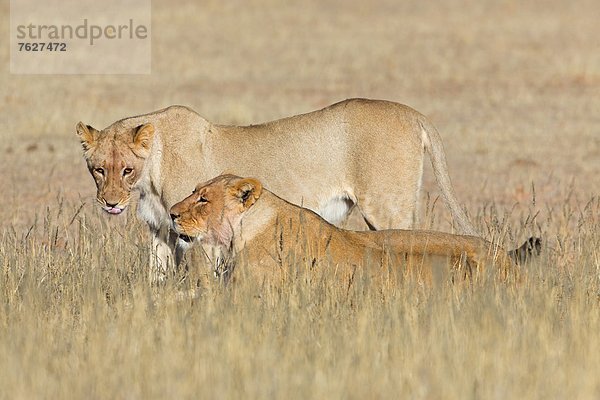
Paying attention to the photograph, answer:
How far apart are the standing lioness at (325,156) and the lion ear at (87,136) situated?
130 mm

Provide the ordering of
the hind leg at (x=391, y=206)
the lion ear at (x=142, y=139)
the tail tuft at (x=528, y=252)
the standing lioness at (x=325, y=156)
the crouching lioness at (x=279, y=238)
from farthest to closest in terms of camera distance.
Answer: the hind leg at (x=391, y=206), the standing lioness at (x=325, y=156), the lion ear at (x=142, y=139), the tail tuft at (x=528, y=252), the crouching lioness at (x=279, y=238)

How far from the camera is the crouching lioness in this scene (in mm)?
6227

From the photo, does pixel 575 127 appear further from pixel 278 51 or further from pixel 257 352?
pixel 257 352

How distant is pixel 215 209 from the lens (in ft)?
21.0

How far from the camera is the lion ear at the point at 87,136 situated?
6.98 meters

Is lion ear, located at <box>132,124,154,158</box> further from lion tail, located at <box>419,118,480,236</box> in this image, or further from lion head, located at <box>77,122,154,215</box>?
lion tail, located at <box>419,118,480,236</box>

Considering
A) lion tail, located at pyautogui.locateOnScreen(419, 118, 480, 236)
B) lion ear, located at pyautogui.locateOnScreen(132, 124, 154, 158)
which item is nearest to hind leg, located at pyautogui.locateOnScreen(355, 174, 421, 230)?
lion tail, located at pyautogui.locateOnScreen(419, 118, 480, 236)

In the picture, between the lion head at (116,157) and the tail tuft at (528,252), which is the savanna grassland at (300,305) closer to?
the tail tuft at (528,252)

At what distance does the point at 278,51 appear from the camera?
23.8m

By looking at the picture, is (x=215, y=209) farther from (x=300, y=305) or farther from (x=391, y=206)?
(x=391, y=206)

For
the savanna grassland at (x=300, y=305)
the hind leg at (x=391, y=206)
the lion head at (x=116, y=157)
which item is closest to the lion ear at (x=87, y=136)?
the lion head at (x=116, y=157)

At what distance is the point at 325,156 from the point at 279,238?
4.90 feet

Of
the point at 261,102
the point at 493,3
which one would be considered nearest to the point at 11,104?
the point at 261,102

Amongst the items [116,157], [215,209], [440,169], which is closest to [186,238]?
[215,209]
